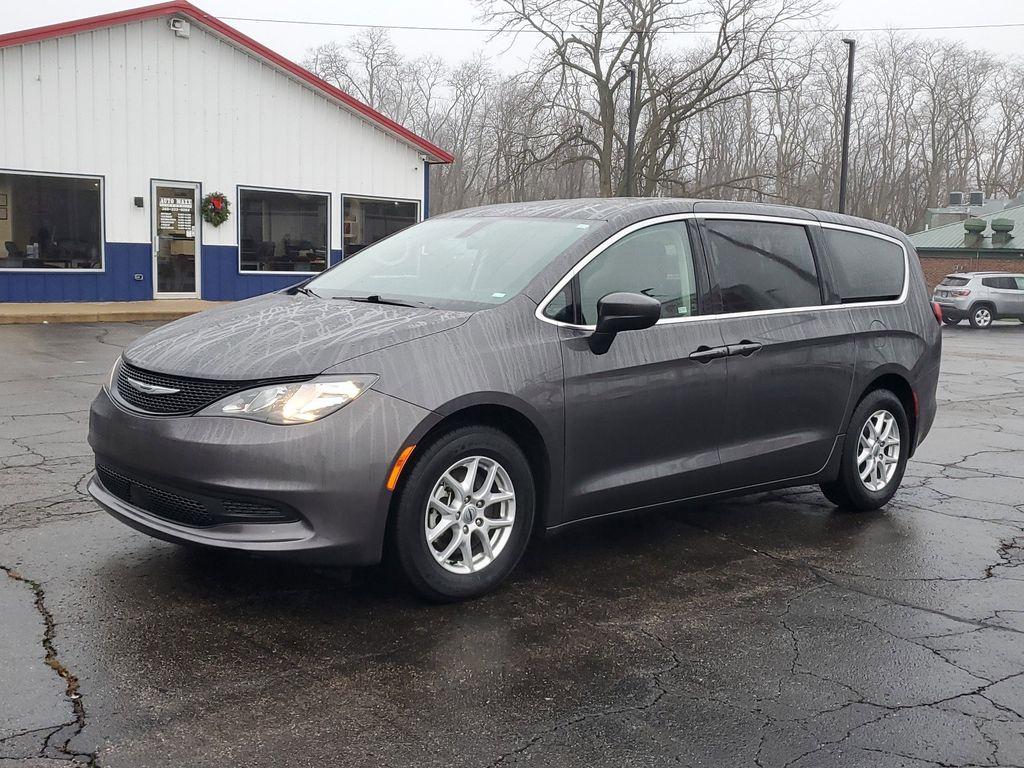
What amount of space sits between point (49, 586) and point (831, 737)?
3.13 meters

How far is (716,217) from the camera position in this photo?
5.37 meters

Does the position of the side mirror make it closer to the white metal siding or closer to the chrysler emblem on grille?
the chrysler emblem on grille

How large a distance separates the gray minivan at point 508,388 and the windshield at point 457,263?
0.05 feet

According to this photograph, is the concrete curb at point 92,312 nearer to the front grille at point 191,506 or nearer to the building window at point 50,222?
the building window at point 50,222

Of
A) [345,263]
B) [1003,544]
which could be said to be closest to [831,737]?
[1003,544]

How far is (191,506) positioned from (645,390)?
2.06m

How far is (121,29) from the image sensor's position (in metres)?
19.2

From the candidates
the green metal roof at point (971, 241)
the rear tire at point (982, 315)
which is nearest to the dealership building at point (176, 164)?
the rear tire at point (982, 315)

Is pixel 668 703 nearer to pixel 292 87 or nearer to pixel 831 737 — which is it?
pixel 831 737

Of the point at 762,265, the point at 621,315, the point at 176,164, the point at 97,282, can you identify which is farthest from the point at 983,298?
the point at 621,315

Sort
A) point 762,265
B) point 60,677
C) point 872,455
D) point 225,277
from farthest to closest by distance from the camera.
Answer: point 225,277
point 872,455
point 762,265
point 60,677

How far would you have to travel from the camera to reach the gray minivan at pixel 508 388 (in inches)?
154

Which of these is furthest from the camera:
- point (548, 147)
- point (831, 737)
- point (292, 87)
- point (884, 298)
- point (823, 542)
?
point (548, 147)

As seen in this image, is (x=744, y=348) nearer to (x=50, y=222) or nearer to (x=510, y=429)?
(x=510, y=429)
